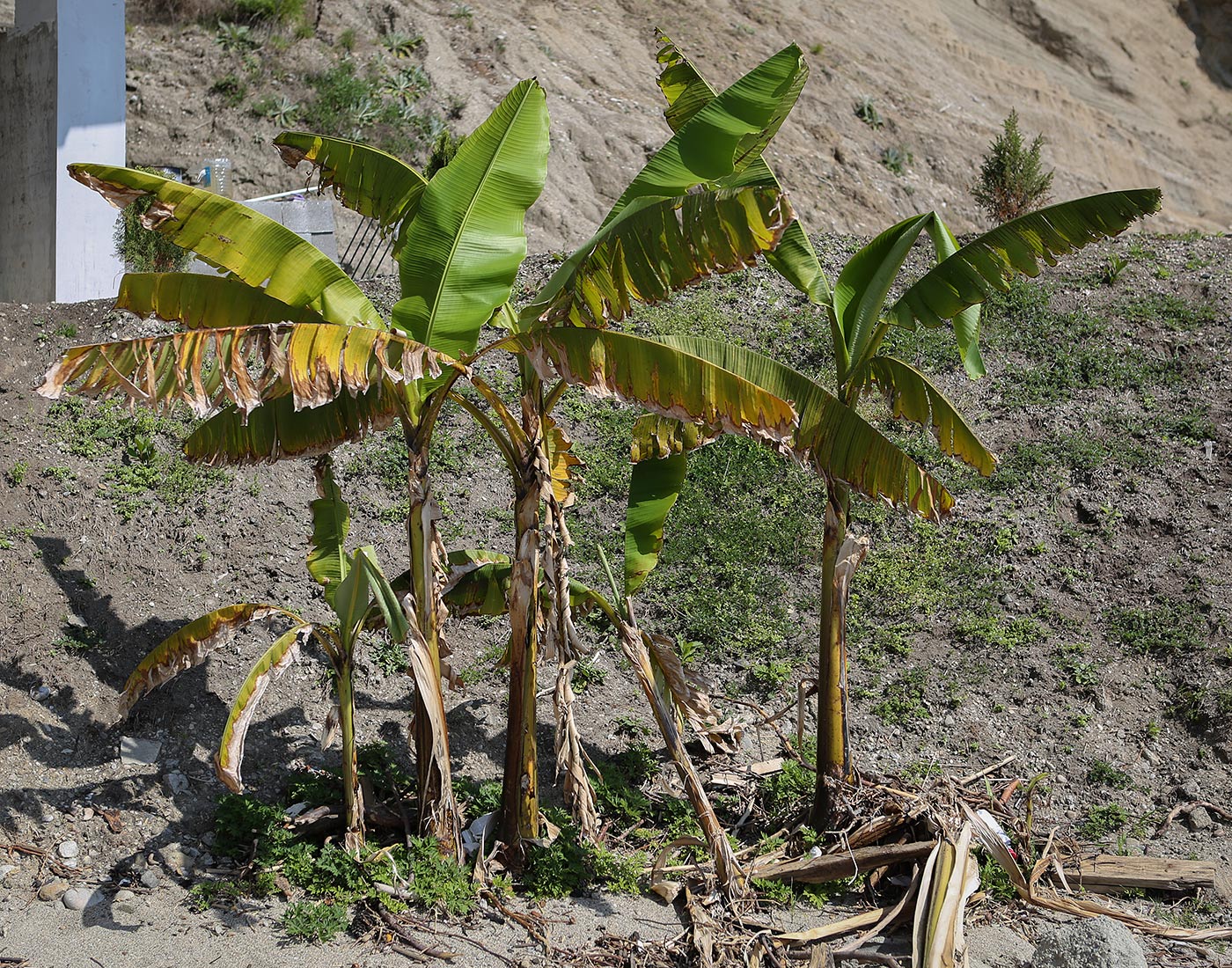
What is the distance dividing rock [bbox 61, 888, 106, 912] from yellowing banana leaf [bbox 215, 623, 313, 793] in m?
1.05

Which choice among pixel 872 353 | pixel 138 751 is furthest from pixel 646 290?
pixel 138 751

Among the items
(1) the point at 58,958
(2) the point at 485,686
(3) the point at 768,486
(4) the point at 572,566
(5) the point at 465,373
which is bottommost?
(1) the point at 58,958

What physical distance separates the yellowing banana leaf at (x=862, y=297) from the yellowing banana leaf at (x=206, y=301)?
3.06 meters

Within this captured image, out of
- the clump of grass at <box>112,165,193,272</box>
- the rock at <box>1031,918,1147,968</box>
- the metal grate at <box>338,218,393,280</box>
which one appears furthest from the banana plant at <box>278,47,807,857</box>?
the metal grate at <box>338,218,393,280</box>

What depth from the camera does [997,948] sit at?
20.5 feet

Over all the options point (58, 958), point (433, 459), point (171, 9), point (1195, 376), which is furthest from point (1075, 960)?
point (171, 9)

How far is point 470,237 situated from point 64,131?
8.84 m

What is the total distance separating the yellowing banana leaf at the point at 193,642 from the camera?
630 cm

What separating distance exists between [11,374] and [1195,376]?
1235cm

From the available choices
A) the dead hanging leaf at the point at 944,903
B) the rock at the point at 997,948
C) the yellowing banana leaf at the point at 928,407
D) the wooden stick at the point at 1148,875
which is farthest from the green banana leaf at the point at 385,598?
the wooden stick at the point at 1148,875

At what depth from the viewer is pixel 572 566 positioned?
10008 mm

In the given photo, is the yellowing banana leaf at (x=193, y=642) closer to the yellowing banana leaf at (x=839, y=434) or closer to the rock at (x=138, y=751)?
the rock at (x=138, y=751)

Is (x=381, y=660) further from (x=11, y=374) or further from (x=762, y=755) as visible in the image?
(x=11, y=374)

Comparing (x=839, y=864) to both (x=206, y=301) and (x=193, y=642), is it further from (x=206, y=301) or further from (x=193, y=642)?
(x=206, y=301)
